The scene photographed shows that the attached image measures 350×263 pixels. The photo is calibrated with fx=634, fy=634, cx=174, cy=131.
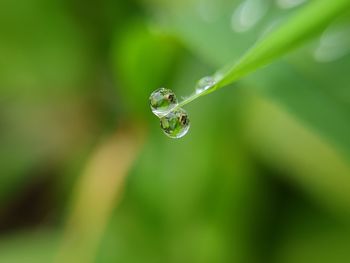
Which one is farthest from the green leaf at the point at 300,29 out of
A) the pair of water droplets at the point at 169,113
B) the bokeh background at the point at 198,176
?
the bokeh background at the point at 198,176

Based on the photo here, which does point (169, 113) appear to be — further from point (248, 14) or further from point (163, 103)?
point (248, 14)

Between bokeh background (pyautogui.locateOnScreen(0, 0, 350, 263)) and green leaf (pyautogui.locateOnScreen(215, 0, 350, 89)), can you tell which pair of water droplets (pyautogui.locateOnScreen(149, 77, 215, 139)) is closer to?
green leaf (pyautogui.locateOnScreen(215, 0, 350, 89))

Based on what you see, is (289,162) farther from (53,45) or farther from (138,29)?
(53,45)

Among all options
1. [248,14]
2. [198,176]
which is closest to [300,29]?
[248,14]

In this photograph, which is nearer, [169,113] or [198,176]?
[169,113]

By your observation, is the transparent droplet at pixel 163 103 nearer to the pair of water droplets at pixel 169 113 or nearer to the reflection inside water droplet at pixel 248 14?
the pair of water droplets at pixel 169 113

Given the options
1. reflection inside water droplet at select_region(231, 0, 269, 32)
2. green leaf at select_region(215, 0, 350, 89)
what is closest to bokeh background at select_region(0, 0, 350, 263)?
reflection inside water droplet at select_region(231, 0, 269, 32)

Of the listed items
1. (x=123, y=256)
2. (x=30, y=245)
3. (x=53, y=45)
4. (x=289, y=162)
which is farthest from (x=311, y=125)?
(x=53, y=45)

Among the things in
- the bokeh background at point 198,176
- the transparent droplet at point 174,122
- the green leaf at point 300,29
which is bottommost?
the transparent droplet at point 174,122

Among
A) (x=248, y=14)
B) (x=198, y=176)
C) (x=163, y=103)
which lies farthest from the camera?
(x=198, y=176)
